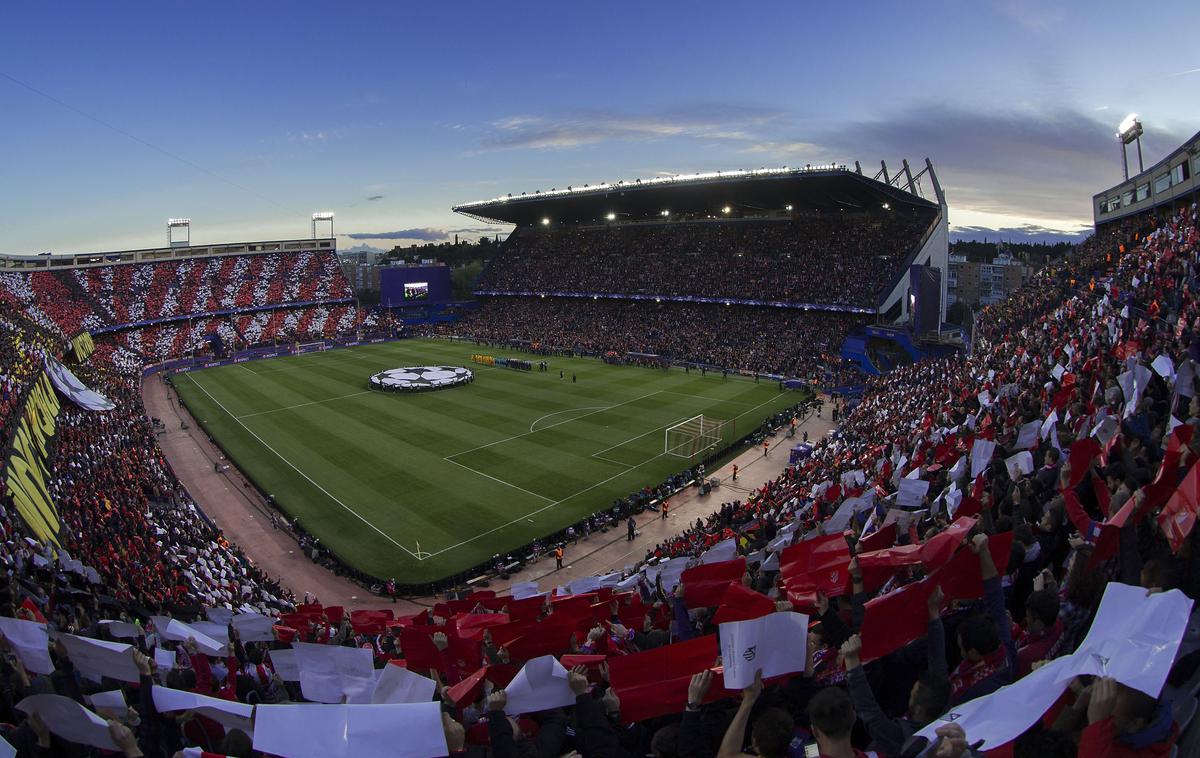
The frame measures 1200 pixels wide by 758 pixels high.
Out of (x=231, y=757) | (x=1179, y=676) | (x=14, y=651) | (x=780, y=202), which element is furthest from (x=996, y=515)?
(x=780, y=202)

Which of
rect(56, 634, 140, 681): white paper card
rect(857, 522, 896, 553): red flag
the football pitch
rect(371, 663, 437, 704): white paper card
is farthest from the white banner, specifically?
rect(857, 522, 896, 553): red flag

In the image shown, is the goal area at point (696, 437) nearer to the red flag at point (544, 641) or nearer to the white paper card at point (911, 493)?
the white paper card at point (911, 493)

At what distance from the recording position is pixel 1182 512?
511 centimetres

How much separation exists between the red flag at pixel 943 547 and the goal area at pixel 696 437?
28.0 metres

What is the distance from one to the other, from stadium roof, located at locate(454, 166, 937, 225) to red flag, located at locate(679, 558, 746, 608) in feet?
168

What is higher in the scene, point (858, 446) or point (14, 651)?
point (14, 651)

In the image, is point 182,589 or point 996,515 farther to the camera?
point 182,589

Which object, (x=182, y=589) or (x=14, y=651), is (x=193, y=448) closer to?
(x=182, y=589)

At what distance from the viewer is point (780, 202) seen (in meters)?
67.6

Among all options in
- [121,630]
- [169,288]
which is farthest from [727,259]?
[169,288]

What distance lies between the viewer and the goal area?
34562 mm

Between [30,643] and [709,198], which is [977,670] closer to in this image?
[30,643]

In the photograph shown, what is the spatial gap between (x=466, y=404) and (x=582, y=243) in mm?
47151

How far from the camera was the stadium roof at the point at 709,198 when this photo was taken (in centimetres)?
5609
